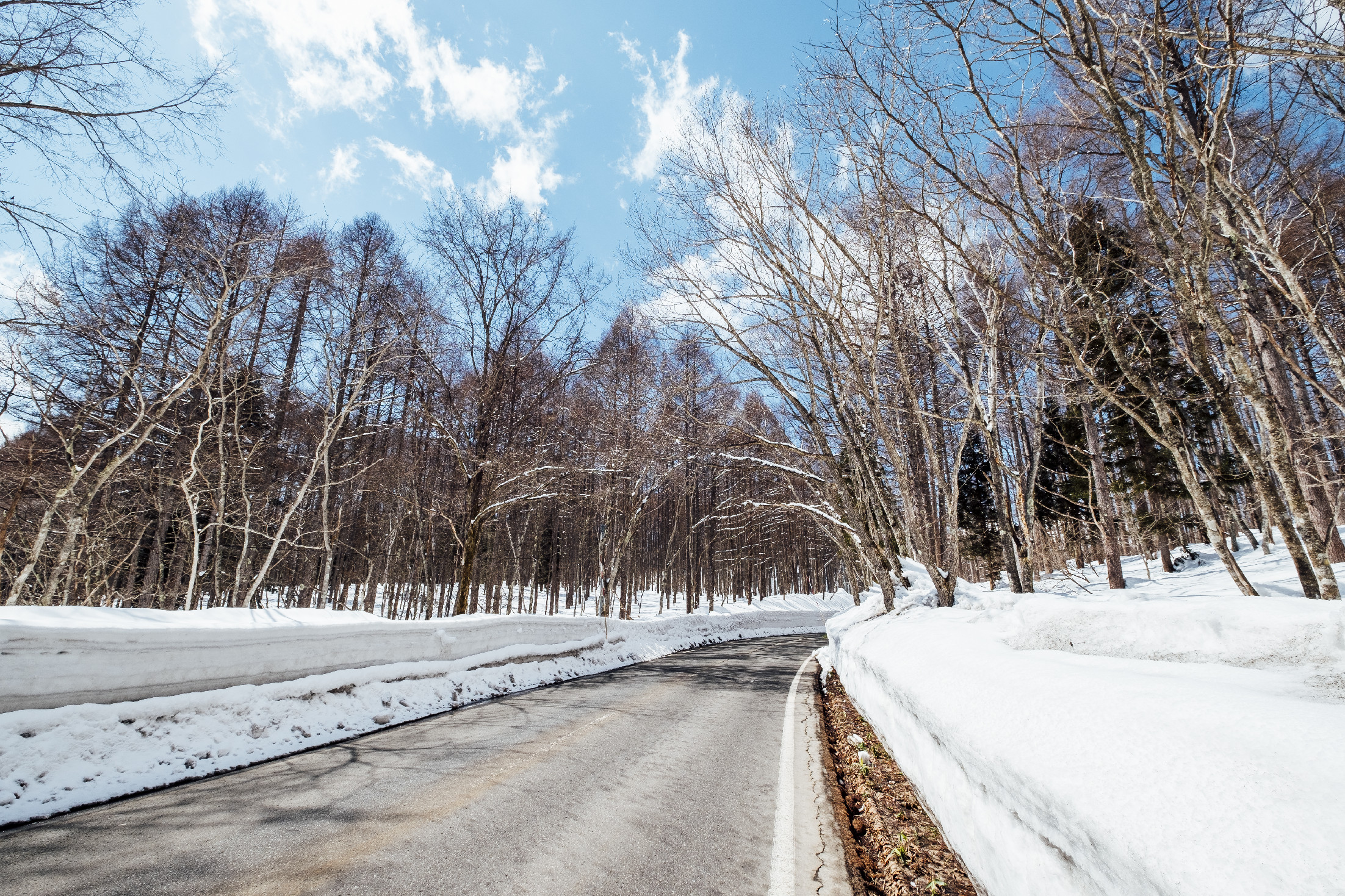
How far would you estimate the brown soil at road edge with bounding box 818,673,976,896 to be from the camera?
2.66 m

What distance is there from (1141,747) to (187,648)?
6.10 metres

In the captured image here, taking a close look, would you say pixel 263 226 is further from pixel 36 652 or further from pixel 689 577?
pixel 689 577

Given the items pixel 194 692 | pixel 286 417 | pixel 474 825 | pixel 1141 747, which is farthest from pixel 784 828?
pixel 286 417

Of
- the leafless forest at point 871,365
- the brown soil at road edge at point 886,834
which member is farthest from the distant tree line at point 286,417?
the brown soil at road edge at point 886,834

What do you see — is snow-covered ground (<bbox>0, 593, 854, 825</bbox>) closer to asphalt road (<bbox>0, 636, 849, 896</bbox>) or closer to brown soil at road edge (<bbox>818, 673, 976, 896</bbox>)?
asphalt road (<bbox>0, 636, 849, 896</bbox>)

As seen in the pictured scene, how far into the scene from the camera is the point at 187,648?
14.2ft

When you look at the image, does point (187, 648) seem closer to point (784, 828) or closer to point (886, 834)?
point (784, 828)

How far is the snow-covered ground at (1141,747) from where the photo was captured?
109 cm

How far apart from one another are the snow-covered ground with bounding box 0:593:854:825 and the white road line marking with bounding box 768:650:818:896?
4.06 metres

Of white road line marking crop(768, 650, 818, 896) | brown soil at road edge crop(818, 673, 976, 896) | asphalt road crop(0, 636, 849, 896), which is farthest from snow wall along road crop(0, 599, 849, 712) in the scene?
brown soil at road edge crop(818, 673, 976, 896)

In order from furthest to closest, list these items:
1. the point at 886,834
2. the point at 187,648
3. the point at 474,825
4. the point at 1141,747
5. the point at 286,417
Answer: the point at 286,417 < the point at 187,648 < the point at 886,834 < the point at 474,825 < the point at 1141,747

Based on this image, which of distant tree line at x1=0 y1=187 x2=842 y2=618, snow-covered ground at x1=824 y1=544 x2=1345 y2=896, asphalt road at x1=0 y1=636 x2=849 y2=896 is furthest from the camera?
distant tree line at x1=0 y1=187 x2=842 y2=618

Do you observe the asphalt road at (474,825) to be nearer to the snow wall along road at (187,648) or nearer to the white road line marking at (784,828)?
the white road line marking at (784,828)

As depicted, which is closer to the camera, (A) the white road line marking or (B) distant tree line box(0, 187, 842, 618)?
(A) the white road line marking
